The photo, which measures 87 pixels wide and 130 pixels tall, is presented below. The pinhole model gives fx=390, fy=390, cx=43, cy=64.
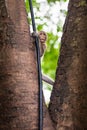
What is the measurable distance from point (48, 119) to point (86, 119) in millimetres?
141

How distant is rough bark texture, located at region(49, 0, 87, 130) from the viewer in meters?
1.42

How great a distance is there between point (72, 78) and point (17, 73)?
23cm

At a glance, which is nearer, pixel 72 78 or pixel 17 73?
pixel 17 73

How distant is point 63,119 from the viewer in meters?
1.43

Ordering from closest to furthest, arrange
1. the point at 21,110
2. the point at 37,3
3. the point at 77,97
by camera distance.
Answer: the point at 21,110, the point at 77,97, the point at 37,3

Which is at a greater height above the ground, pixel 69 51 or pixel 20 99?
pixel 69 51

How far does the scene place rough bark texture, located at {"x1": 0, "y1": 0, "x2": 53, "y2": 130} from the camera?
1326mm

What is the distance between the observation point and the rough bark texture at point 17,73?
1326mm

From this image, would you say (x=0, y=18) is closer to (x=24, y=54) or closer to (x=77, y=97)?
(x=24, y=54)

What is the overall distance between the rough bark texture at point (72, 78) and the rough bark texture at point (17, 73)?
0.07 metres

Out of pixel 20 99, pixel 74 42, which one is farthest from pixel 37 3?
pixel 20 99

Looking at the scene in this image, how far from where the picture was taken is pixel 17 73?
4.42 feet

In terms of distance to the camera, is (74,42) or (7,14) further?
(74,42)

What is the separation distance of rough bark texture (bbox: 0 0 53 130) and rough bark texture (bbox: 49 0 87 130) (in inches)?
2.9
